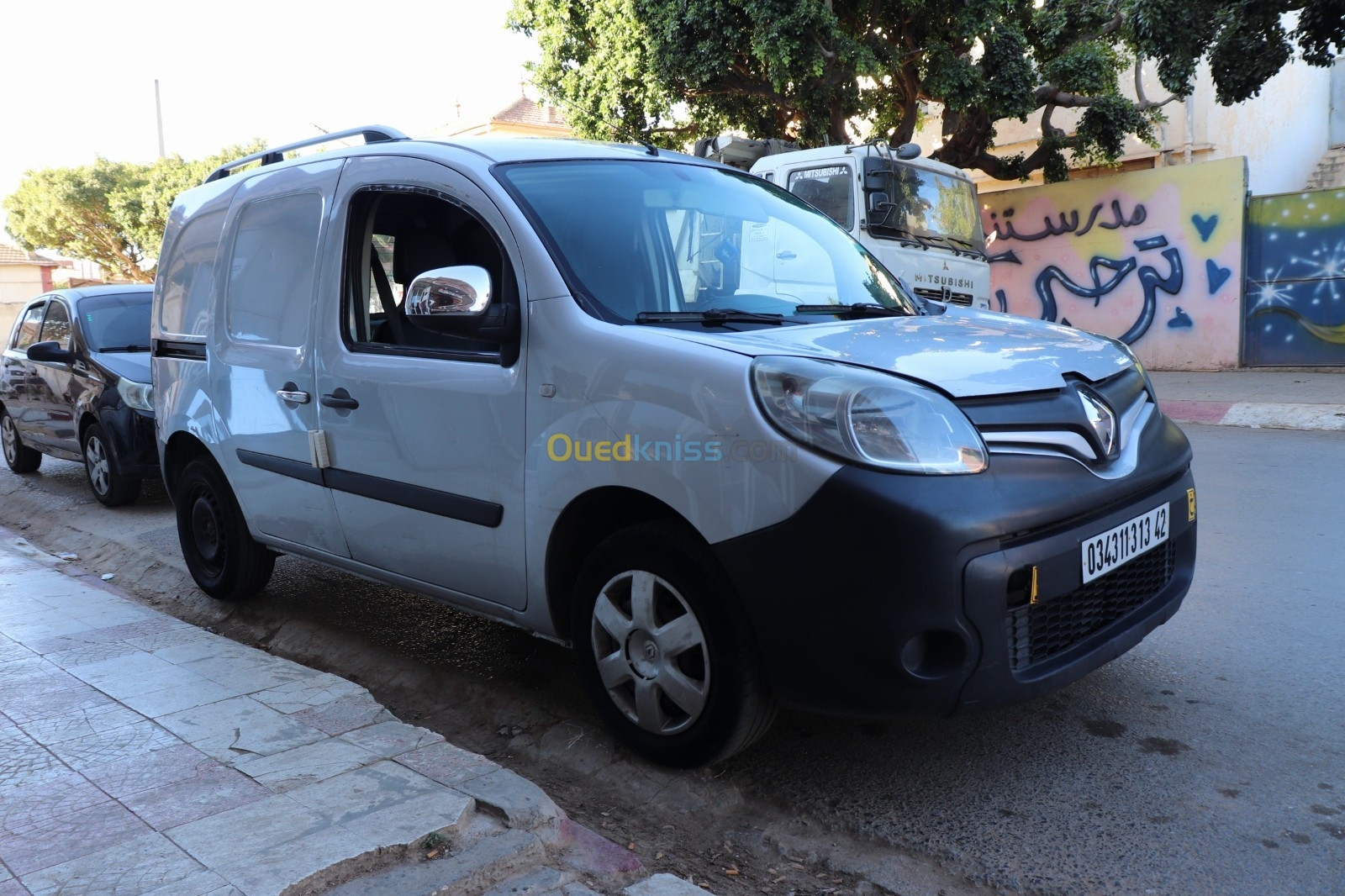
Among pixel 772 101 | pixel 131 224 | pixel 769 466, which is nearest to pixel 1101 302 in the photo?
pixel 772 101

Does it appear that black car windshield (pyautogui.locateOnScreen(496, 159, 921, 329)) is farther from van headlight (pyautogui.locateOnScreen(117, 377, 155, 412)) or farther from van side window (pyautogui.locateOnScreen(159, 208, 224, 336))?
van headlight (pyautogui.locateOnScreen(117, 377, 155, 412))

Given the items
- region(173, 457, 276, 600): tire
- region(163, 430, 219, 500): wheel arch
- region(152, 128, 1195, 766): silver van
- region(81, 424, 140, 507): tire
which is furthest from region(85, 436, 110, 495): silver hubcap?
region(152, 128, 1195, 766): silver van

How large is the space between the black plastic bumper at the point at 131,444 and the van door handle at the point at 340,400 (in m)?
4.20

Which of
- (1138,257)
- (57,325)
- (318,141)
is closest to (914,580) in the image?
(318,141)

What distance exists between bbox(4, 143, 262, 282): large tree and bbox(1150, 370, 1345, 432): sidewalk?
106 ft

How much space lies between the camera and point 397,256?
13.2 ft

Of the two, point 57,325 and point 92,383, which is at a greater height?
point 57,325

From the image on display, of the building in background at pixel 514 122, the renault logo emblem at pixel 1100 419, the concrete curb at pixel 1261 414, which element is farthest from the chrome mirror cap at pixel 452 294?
the building in background at pixel 514 122

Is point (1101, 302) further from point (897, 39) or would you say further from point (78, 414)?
point (78, 414)

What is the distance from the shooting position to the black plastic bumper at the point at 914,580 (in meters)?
2.39

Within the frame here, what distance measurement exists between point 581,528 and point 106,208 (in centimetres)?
4543

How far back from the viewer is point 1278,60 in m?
10.8

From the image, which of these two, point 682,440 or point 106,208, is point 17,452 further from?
point 106,208

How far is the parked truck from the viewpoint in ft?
30.4
